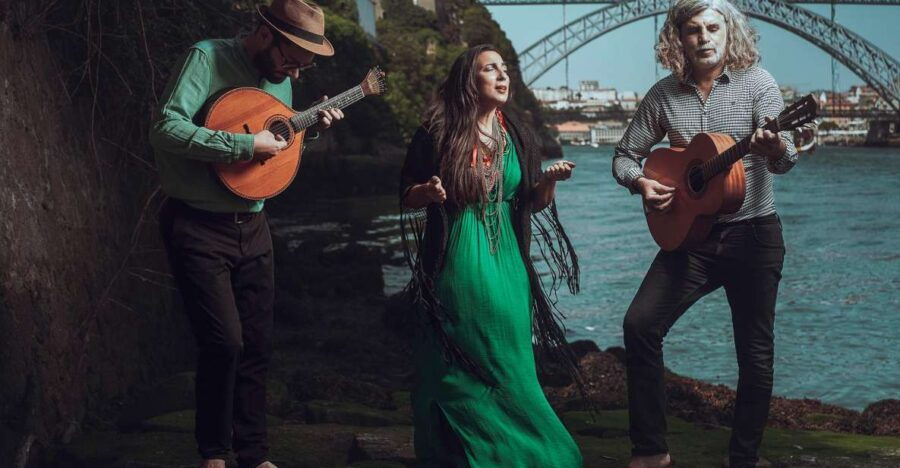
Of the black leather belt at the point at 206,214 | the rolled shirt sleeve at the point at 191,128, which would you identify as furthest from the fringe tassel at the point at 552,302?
the rolled shirt sleeve at the point at 191,128

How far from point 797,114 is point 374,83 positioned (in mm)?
1416

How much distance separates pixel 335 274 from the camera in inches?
552

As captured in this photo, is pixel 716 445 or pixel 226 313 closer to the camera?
pixel 226 313

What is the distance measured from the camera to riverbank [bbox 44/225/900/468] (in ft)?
17.2

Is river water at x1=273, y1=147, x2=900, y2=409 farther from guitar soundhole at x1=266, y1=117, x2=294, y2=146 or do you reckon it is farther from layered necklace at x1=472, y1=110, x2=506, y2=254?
guitar soundhole at x1=266, y1=117, x2=294, y2=146

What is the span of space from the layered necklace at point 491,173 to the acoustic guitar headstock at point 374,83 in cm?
37

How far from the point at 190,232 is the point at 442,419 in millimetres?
1054

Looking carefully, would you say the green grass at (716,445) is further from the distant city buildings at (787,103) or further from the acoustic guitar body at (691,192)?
the distant city buildings at (787,103)

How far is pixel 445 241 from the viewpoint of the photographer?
15.1 ft

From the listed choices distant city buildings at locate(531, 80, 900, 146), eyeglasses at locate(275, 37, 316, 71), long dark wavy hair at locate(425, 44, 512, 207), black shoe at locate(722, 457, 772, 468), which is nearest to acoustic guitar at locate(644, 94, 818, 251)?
long dark wavy hair at locate(425, 44, 512, 207)

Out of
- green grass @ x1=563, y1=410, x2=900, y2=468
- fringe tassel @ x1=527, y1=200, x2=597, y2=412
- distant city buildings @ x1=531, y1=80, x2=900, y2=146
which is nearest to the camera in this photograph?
fringe tassel @ x1=527, y1=200, x2=597, y2=412

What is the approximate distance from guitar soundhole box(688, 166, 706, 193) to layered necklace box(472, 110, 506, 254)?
65 centimetres

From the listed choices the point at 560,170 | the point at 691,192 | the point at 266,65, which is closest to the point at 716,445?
the point at 691,192

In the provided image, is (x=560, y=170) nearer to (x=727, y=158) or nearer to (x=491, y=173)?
(x=491, y=173)
